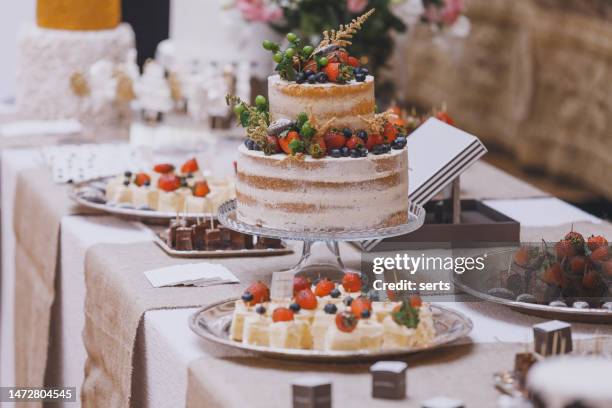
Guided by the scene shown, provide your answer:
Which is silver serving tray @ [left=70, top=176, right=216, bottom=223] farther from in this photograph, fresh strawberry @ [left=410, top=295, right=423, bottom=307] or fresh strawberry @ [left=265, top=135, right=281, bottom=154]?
fresh strawberry @ [left=410, top=295, right=423, bottom=307]

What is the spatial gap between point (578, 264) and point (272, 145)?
2.11 feet

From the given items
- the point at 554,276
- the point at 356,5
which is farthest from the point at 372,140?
the point at 356,5

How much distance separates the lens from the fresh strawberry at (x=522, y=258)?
2.33 meters

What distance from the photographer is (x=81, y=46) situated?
451 cm

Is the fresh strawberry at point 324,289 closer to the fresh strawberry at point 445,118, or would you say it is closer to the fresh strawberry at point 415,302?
the fresh strawberry at point 415,302

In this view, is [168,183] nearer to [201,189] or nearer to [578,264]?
[201,189]

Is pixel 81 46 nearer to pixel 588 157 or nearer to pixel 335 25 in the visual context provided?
pixel 335 25

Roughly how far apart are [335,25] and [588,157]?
3773 mm

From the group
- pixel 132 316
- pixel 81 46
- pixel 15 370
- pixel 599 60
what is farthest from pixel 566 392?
pixel 599 60

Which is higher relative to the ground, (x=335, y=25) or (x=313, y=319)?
(x=335, y=25)

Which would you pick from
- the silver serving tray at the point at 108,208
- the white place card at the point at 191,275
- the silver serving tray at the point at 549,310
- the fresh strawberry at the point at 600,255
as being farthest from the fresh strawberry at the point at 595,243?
the silver serving tray at the point at 108,208

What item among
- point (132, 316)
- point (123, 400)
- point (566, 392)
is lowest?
point (123, 400)

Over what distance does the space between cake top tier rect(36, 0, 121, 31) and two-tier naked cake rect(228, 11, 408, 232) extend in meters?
2.22

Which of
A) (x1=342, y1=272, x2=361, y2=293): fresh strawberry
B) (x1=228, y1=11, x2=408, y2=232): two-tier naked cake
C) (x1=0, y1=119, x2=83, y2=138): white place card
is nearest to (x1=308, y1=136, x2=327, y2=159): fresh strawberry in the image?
(x1=228, y1=11, x2=408, y2=232): two-tier naked cake
